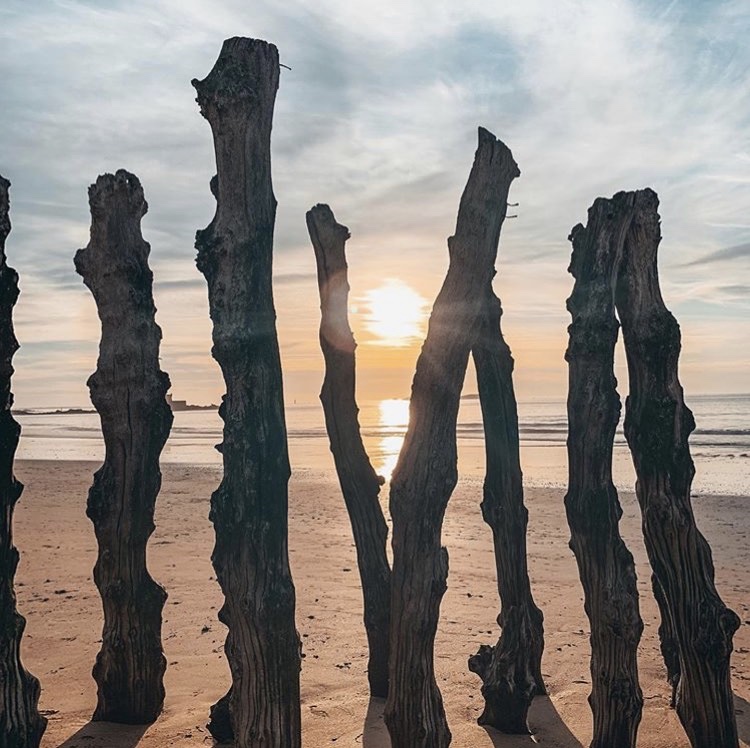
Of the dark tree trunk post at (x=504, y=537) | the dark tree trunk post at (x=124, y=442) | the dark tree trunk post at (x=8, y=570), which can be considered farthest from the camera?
the dark tree trunk post at (x=504, y=537)

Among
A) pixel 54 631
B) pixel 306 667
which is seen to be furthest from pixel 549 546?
pixel 54 631

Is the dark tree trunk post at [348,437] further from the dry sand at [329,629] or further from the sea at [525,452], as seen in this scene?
the sea at [525,452]

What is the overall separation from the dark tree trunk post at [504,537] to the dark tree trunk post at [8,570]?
10.4ft

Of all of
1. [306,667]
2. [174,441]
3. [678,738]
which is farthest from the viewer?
[174,441]

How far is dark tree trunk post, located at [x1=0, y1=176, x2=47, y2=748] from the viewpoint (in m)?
4.44

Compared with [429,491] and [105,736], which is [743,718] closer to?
[429,491]

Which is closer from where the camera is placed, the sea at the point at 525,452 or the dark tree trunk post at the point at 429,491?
the dark tree trunk post at the point at 429,491

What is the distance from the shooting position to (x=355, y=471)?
614 cm

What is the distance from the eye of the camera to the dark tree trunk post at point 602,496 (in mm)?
5043

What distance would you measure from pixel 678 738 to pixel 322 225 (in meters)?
4.54

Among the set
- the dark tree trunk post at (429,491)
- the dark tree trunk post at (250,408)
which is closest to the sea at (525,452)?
the dark tree trunk post at (429,491)

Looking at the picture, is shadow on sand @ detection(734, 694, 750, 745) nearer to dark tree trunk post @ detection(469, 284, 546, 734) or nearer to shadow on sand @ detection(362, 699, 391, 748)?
dark tree trunk post @ detection(469, 284, 546, 734)

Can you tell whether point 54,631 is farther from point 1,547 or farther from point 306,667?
point 1,547

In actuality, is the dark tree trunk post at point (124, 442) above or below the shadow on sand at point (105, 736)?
above
